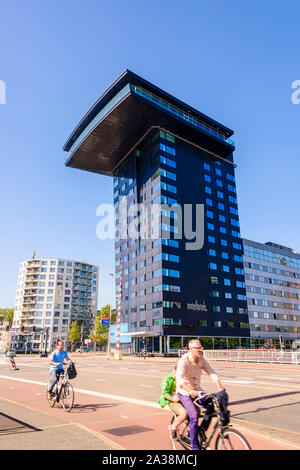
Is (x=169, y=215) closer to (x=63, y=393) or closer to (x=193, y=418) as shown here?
(x=63, y=393)

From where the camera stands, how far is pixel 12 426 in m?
6.79

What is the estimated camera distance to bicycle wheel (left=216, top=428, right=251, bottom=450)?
370 centimetres

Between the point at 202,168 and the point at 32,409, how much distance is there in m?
67.1

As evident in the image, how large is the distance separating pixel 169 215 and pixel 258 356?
32.6 meters

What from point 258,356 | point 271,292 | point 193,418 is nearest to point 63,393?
point 193,418

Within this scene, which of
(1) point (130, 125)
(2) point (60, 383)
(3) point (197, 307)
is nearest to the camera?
(2) point (60, 383)

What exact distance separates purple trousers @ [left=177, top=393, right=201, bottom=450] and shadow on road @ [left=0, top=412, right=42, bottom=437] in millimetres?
3686

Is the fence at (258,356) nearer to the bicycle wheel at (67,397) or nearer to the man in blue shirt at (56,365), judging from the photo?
the man in blue shirt at (56,365)

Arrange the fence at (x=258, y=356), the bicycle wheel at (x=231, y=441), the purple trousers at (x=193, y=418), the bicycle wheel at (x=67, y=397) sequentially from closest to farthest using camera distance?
the bicycle wheel at (x=231, y=441)
the purple trousers at (x=193, y=418)
the bicycle wheel at (x=67, y=397)
the fence at (x=258, y=356)

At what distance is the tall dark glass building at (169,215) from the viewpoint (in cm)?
5812

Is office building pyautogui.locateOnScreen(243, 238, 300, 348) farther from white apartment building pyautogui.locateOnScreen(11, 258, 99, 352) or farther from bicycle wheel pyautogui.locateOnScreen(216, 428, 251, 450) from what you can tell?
bicycle wheel pyautogui.locateOnScreen(216, 428, 251, 450)

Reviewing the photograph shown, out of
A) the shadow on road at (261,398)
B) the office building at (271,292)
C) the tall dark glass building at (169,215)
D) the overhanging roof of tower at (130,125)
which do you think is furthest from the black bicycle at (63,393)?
the office building at (271,292)

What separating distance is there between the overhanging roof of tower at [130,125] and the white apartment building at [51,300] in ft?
163

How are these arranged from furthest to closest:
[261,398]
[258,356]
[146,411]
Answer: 1. [258,356]
2. [261,398]
3. [146,411]
